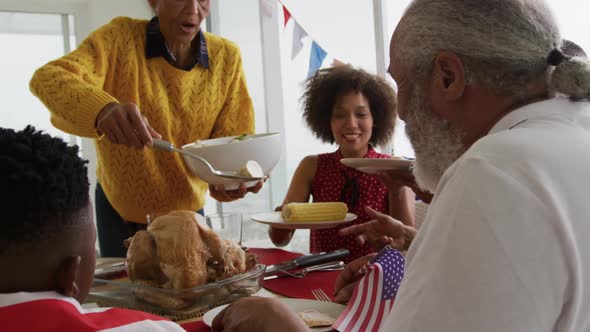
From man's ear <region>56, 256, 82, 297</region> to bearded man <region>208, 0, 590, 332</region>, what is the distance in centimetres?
29

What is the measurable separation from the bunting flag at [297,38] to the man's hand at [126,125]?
2.79 metres

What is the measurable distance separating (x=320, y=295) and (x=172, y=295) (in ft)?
1.16

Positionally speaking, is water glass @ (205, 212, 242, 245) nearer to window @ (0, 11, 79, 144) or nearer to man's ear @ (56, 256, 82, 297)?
man's ear @ (56, 256, 82, 297)

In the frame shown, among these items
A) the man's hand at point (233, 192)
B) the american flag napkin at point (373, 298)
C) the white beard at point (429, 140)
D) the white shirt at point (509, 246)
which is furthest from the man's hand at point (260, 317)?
the man's hand at point (233, 192)

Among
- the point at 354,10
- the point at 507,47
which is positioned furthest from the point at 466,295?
the point at 354,10

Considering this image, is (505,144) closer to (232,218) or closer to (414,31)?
(414,31)

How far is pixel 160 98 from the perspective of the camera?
1889 mm

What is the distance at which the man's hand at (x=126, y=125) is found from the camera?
133 cm

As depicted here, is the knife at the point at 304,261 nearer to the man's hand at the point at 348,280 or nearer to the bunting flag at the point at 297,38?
the man's hand at the point at 348,280

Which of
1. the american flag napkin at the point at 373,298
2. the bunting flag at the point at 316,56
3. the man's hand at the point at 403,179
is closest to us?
the american flag napkin at the point at 373,298

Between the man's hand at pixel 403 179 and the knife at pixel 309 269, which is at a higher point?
the man's hand at pixel 403 179

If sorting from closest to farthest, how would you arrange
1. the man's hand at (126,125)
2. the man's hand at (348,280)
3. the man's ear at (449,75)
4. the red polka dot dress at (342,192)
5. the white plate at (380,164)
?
the man's ear at (449,75) < the man's hand at (348,280) < the man's hand at (126,125) < the white plate at (380,164) < the red polka dot dress at (342,192)

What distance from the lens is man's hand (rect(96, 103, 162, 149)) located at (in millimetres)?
1335

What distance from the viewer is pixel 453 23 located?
0.82 m
